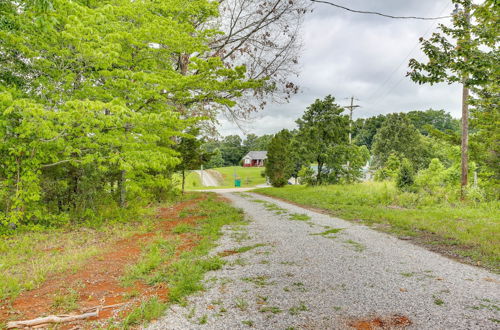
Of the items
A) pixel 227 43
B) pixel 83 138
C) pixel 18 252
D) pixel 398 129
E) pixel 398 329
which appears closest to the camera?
pixel 398 329

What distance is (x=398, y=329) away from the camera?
108 inches

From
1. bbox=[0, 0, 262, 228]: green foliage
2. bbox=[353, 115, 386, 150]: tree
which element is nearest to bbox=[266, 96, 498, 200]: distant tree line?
bbox=[0, 0, 262, 228]: green foliage

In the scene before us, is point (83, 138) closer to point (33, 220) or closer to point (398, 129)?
point (33, 220)

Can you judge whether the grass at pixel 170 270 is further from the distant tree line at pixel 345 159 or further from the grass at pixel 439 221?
the distant tree line at pixel 345 159

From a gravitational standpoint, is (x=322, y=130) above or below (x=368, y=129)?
below

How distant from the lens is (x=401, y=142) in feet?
136

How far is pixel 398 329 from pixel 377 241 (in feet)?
12.4

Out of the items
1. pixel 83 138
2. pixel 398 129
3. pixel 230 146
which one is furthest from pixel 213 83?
pixel 230 146

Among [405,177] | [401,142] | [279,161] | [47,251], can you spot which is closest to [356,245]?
[47,251]

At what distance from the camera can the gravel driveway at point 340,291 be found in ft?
9.64

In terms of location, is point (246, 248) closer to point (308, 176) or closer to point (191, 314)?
point (191, 314)

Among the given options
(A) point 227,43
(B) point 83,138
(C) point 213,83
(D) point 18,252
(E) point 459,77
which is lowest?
(D) point 18,252

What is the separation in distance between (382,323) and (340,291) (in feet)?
2.56

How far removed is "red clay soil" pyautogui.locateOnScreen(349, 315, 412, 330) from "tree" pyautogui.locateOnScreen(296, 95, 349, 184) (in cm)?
1961
